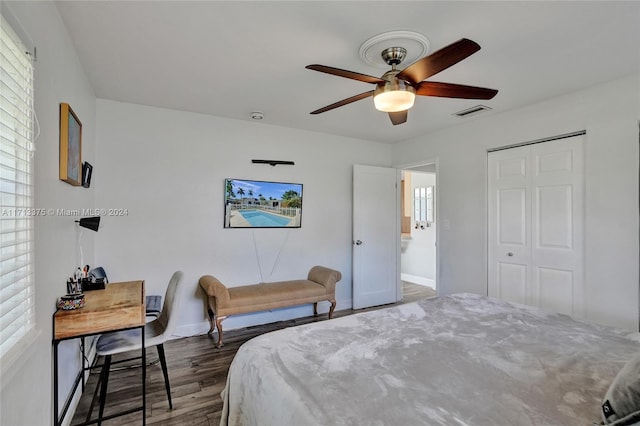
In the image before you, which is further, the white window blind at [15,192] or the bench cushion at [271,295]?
the bench cushion at [271,295]

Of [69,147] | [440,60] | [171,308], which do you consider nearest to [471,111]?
[440,60]

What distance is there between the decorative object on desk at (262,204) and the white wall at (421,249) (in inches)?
113

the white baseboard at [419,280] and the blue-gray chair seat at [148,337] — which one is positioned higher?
the blue-gray chair seat at [148,337]

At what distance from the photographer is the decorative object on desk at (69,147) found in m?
1.89

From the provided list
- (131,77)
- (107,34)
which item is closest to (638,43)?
(107,34)

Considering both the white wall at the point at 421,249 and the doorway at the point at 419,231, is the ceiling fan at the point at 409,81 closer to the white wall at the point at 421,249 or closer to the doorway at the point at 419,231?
the doorway at the point at 419,231

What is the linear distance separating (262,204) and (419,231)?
11.5 ft

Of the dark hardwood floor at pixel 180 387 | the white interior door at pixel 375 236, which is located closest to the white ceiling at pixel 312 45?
the white interior door at pixel 375 236

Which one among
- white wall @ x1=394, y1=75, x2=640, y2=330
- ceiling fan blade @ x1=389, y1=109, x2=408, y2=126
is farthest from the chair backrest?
white wall @ x1=394, y1=75, x2=640, y2=330

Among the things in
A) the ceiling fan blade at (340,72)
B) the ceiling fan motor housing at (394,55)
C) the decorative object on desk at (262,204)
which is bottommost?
the decorative object on desk at (262,204)

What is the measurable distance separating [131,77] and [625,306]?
4494 millimetres

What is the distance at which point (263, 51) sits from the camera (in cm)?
225

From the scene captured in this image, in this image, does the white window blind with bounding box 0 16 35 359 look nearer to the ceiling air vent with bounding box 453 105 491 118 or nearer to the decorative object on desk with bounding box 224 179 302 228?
the decorative object on desk with bounding box 224 179 302 228

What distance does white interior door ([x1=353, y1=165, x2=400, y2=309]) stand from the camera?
454 cm
